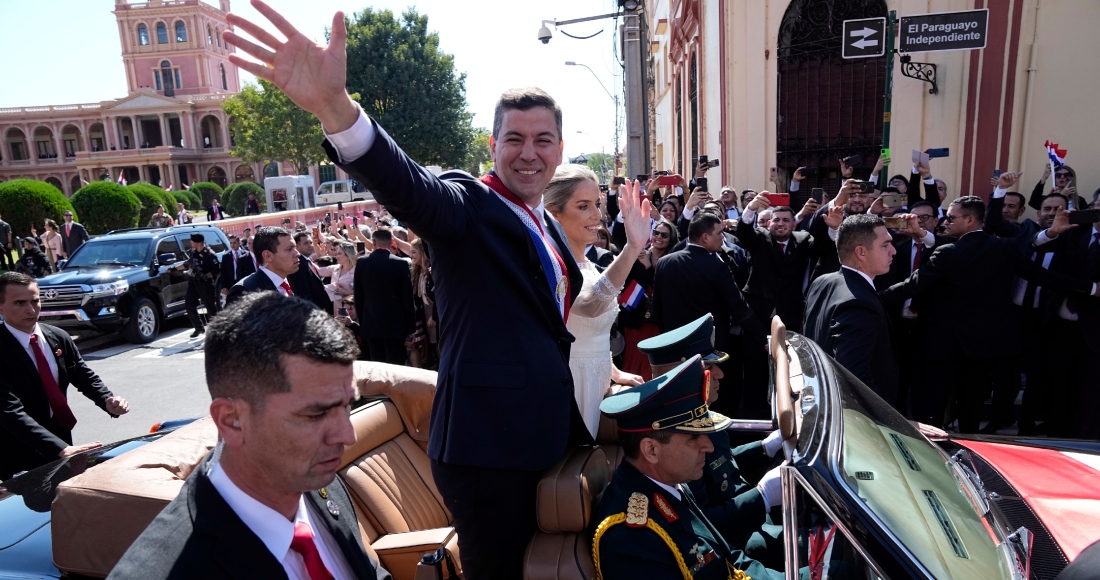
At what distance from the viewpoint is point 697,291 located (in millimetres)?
5332

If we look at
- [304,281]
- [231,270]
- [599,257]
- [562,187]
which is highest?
[562,187]

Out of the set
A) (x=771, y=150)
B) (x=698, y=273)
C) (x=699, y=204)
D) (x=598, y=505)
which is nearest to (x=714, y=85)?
(x=771, y=150)

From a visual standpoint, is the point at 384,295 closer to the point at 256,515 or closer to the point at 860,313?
the point at 860,313

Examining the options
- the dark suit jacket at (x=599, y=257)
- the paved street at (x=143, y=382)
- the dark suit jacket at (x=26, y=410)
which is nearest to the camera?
the dark suit jacket at (x=26, y=410)

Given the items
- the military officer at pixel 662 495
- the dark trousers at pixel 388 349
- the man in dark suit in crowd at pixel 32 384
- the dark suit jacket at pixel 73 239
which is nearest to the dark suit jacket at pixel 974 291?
the military officer at pixel 662 495

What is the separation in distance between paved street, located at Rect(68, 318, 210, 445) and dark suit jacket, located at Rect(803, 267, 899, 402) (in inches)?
252

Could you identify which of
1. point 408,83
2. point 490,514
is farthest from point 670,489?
point 408,83

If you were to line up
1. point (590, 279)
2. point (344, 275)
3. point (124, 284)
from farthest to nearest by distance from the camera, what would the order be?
point (124, 284) < point (344, 275) < point (590, 279)

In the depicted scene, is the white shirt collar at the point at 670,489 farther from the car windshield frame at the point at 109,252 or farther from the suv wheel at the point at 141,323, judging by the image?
the car windshield frame at the point at 109,252

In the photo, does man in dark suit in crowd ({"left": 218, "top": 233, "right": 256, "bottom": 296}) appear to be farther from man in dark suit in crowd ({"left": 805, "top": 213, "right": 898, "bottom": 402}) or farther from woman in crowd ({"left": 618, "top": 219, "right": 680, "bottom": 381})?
man in dark suit in crowd ({"left": 805, "top": 213, "right": 898, "bottom": 402})

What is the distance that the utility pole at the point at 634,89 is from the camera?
11.8m

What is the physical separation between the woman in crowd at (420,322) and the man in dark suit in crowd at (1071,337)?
17.2 feet

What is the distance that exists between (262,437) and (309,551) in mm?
322

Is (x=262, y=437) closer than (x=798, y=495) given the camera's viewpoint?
Yes
